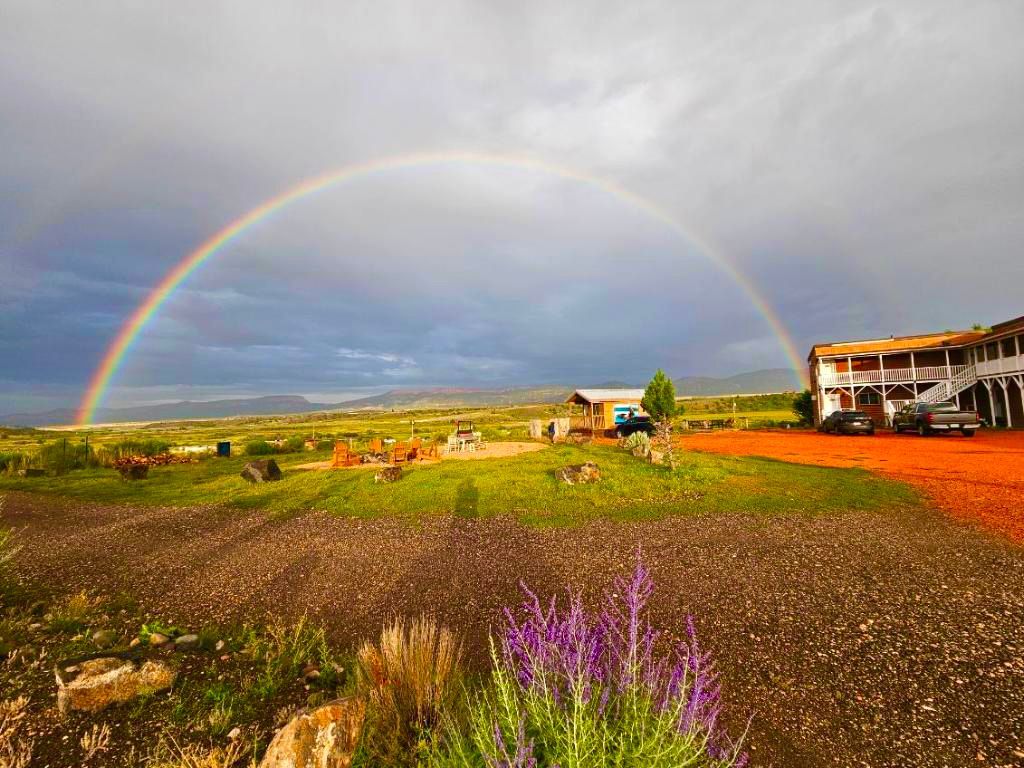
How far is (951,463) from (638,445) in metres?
10.5

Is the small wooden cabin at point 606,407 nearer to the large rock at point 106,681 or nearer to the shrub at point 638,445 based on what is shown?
the shrub at point 638,445

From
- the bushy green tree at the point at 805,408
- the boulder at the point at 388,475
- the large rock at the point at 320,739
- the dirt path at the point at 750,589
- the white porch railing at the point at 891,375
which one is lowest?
the dirt path at the point at 750,589

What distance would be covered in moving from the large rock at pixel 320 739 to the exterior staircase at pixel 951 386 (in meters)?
40.2

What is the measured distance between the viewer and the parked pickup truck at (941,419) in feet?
78.0

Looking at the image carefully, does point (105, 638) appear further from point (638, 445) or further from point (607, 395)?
point (607, 395)

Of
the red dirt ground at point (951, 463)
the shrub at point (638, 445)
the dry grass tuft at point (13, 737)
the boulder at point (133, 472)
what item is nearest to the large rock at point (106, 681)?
the dry grass tuft at point (13, 737)

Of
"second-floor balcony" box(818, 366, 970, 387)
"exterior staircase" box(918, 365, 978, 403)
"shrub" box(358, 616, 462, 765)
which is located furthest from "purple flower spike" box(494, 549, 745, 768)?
"second-floor balcony" box(818, 366, 970, 387)

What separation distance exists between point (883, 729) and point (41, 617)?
9414mm

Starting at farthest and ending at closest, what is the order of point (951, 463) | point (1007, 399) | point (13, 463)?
point (1007, 399) < point (13, 463) < point (951, 463)

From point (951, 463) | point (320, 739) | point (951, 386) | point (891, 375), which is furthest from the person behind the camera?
point (891, 375)

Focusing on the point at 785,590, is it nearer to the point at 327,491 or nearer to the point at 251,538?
the point at 251,538

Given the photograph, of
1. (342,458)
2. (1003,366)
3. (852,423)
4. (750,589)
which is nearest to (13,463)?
(342,458)

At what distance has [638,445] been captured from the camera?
18.8 m

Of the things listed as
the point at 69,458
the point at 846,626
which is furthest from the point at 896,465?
the point at 69,458
